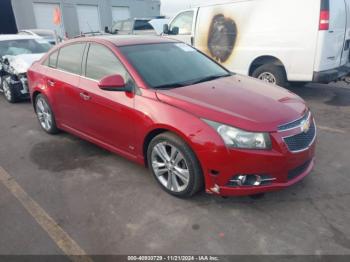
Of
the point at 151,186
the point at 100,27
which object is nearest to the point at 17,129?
the point at 151,186

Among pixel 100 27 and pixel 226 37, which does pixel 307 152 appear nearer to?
pixel 226 37

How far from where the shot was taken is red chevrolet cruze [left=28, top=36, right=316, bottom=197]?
283cm

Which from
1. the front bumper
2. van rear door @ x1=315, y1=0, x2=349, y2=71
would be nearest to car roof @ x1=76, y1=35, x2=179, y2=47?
the front bumper

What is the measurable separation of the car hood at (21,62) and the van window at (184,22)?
3.56m

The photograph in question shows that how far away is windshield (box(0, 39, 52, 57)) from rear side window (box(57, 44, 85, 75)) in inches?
165

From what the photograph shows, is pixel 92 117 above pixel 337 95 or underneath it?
above

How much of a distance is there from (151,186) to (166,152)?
56cm

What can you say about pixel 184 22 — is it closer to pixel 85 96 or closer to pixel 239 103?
pixel 85 96

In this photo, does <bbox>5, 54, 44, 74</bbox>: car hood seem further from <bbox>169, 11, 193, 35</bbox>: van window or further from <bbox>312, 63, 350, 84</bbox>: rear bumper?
<bbox>312, 63, 350, 84</bbox>: rear bumper

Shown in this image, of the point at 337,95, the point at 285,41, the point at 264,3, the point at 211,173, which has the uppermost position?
the point at 264,3

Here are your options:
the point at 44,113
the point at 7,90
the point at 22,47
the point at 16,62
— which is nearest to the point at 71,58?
the point at 44,113

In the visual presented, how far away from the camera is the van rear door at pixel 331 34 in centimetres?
574

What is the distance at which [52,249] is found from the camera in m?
2.70

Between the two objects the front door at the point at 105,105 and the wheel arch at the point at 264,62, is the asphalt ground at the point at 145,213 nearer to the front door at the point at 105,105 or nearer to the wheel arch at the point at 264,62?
the front door at the point at 105,105
